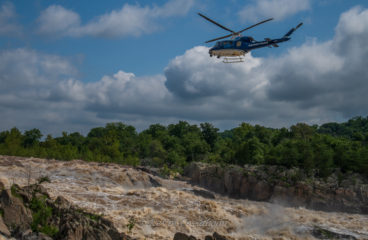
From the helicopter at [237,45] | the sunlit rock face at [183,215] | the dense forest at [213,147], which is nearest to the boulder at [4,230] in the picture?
the sunlit rock face at [183,215]

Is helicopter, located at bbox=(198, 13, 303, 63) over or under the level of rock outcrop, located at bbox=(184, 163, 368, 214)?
over

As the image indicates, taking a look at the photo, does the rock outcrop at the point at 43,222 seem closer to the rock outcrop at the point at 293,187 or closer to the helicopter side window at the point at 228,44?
the helicopter side window at the point at 228,44

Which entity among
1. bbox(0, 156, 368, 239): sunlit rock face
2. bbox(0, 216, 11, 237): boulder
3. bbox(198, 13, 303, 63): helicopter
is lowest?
bbox(0, 156, 368, 239): sunlit rock face

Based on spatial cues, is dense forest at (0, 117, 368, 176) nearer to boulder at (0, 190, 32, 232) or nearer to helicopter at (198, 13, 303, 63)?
helicopter at (198, 13, 303, 63)

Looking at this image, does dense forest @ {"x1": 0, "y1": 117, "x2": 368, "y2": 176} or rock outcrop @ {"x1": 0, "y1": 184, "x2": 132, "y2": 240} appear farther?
dense forest @ {"x1": 0, "y1": 117, "x2": 368, "y2": 176}

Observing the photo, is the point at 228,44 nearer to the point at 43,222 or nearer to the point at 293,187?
the point at 293,187

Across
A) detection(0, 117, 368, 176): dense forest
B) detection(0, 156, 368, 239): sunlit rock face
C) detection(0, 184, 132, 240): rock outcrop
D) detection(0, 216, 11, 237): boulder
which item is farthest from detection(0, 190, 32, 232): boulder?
detection(0, 117, 368, 176): dense forest

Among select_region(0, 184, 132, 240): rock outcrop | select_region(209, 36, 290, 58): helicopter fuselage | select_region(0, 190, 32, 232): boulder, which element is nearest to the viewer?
select_region(0, 184, 132, 240): rock outcrop
